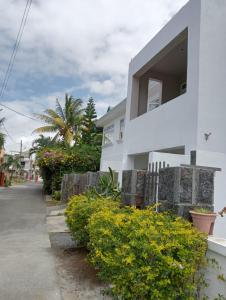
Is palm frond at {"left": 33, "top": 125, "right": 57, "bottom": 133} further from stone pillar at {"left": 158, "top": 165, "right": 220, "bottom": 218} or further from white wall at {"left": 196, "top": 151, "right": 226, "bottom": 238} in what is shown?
stone pillar at {"left": 158, "top": 165, "right": 220, "bottom": 218}

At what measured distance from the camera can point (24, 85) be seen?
20.3 metres

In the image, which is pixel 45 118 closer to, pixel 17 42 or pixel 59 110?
pixel 59 110

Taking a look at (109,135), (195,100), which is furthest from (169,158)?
(109,135)

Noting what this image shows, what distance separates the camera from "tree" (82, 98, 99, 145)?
Answer: 3159 centimetres

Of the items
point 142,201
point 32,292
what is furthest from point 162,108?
point 32,292

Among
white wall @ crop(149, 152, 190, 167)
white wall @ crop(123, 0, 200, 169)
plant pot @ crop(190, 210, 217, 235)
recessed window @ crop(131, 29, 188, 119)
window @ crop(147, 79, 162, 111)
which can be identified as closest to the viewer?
plant pot @ crop(190, 210, 217, 235)

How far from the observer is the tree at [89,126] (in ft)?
104

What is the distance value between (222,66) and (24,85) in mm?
15662

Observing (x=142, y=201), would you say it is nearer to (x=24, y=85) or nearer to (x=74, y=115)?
(x=24, y=85)

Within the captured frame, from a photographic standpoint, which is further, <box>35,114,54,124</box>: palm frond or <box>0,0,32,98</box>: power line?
<box>35,114,54,124</box>: palm frond

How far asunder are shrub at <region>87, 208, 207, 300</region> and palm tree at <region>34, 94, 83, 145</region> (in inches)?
1050

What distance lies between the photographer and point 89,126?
33.9 meters

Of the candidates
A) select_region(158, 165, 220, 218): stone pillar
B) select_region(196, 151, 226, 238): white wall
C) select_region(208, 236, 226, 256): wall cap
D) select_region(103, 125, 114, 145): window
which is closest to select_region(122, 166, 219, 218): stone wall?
select_region(158, 165, 220, 218): stone pillar

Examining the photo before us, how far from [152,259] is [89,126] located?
102 feet
